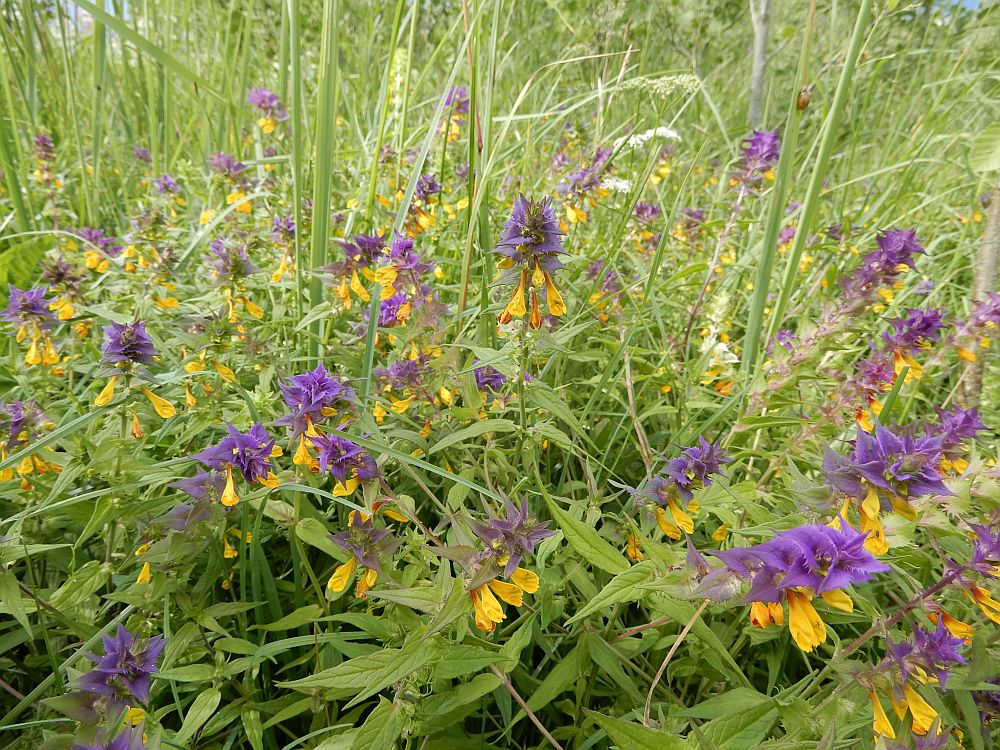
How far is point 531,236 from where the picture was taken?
3.06 ft

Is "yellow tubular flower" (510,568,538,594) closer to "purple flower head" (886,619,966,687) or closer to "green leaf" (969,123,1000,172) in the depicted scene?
"purple flower head" (886,619,966,687)

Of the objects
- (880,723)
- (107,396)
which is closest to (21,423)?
(107,396)

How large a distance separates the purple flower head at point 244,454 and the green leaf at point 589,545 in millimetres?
459

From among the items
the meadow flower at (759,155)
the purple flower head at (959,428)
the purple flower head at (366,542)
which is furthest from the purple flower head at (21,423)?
the meadow flower at (759,155)

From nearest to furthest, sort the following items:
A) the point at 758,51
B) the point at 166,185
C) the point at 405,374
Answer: the point at 405,374 < the point at 166,185 < the point at 758,51

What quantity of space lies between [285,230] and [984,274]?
1.70 metres

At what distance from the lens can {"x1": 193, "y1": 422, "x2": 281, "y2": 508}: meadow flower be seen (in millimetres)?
891

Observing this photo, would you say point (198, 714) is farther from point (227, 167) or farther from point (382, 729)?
point (227, 167)

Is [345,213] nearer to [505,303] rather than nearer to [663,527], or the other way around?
[505,303]

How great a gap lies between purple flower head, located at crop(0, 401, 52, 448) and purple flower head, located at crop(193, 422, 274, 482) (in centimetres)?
43

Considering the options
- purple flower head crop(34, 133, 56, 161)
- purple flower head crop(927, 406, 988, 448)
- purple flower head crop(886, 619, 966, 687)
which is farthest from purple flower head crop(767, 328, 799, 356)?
purple flower head crop(34, 133, 56, 161)

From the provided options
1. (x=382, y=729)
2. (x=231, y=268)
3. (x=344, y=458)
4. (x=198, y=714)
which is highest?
(x=231, y=268)

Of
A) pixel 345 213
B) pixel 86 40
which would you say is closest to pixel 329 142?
pixel 345 213

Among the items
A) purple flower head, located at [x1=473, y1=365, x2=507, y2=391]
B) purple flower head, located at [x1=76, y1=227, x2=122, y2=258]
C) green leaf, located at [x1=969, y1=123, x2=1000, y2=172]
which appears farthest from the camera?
purple flower head, located at [x1=76, y1=227, x2=122, y2=258]
